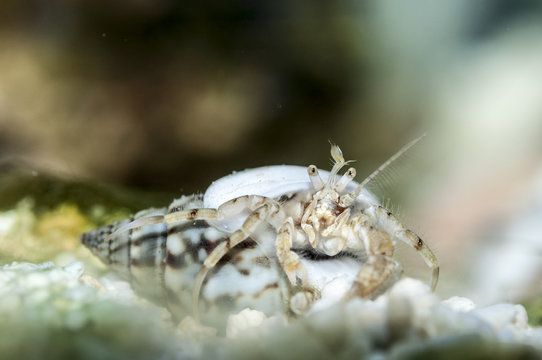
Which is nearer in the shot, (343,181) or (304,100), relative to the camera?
(343,181)

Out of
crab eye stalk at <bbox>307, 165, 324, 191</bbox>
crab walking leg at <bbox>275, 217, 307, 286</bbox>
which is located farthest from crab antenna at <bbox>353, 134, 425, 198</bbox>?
crab walking leg at <bbox>275, 217, 307, 286</bbox>

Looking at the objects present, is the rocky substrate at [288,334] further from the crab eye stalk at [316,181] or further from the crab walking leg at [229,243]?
the crab eye stalk at [316,181]

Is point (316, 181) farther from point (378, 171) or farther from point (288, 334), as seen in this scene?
point (288, 334)

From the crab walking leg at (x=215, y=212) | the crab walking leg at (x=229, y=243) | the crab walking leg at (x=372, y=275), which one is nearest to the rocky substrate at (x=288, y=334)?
the crab walking leg at (x=372, y=275)

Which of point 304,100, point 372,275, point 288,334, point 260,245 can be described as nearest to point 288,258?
point 260,245

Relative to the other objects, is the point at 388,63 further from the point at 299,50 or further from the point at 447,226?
the point at 447,226

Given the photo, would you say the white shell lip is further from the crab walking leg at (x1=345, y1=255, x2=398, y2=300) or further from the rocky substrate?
the rocky substrate
